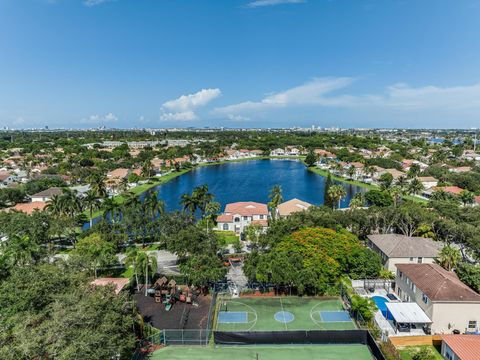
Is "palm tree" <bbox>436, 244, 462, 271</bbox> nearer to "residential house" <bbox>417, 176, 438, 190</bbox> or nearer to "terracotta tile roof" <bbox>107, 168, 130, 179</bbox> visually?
"residential house" <bbox>417, 176, 438, 190</bbox>

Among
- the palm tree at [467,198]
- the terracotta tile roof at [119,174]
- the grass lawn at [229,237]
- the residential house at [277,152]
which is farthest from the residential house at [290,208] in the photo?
the residential house at [277,152]

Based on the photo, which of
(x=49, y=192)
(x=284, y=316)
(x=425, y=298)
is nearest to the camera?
(x=425, y=298)

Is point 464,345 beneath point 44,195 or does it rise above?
beneath

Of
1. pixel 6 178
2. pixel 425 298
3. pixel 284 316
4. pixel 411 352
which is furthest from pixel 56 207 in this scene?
pixel 6 178

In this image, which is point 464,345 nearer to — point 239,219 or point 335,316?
point 335,316

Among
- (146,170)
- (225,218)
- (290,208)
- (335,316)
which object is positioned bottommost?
(335,316)

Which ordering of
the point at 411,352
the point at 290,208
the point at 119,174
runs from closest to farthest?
the point at 411,352
the point at 290,208
the point at 119,174
